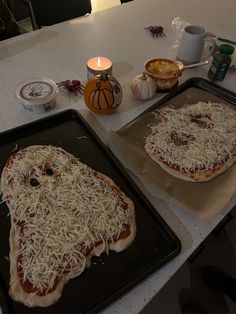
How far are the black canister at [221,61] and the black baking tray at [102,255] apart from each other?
595mm

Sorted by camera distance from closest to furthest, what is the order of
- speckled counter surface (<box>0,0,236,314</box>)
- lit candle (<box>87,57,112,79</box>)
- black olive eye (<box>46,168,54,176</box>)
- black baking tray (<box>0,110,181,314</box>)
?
black baking tray (<box>0,110,181,314</box>) < speckled counter surface (<box>0,0,236,314</box>) < black olive eye (<box>46,168,54,176</box>) < lit candle (<box>87,57,112,79</box>)

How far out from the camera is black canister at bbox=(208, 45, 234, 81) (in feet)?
3.68

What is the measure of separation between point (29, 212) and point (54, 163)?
0.17 meters

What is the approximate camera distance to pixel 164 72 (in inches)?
43.4

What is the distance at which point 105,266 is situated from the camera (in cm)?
66

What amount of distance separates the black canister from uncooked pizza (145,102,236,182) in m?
A: 0.18

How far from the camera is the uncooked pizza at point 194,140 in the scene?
859 millimetres

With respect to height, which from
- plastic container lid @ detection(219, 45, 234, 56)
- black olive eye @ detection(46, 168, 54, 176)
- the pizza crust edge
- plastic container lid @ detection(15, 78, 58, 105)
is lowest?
the pizza crust edge

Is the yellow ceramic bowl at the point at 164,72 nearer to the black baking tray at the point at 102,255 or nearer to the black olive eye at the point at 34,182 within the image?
the black baking tray at the point at 102,255

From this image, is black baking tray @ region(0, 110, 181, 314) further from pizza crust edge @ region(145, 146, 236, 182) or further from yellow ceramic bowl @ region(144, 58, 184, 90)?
yellow ceramic bowl @ region(144, 58, 184, 90)

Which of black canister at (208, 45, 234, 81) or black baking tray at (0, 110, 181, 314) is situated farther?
black canister at (208, 45, 234, 81)

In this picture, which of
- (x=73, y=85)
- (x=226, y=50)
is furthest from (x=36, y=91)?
(x=226, y=50)

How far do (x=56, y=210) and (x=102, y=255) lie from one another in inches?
6.4

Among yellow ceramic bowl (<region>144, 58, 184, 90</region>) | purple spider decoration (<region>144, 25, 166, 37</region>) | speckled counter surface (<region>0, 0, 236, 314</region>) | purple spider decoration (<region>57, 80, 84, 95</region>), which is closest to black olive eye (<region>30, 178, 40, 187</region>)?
speckled counter surface (<region>0, 0, 236, 314</region>)
